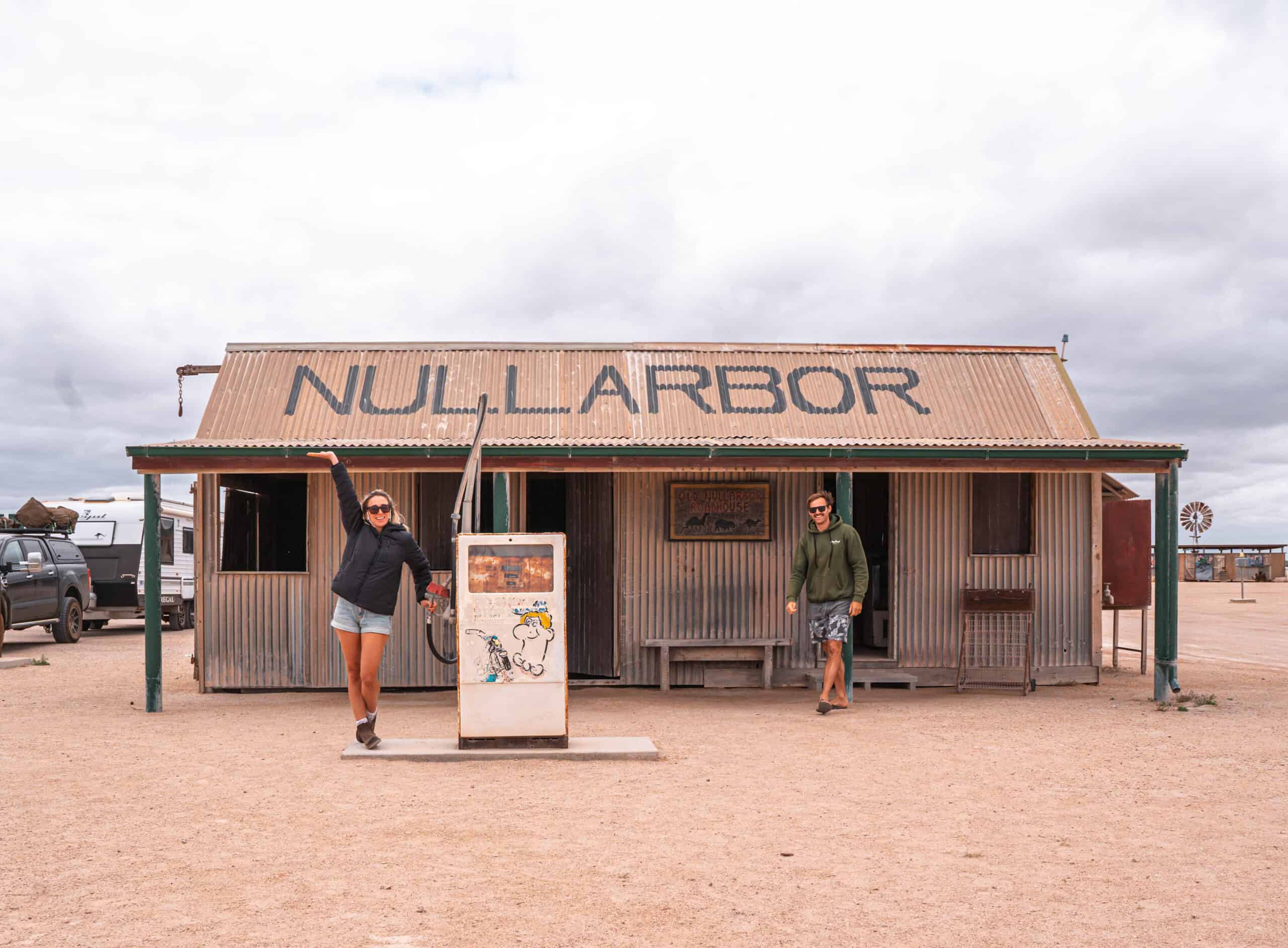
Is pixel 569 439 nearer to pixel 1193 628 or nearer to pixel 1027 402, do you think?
pixel 1027 402

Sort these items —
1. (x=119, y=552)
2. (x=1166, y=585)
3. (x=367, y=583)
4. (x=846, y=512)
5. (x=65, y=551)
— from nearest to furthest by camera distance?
(x=367, y=583), (x=846, y=512), (x=1166, y=585), (x=65, y=551), (x=119, y=552)

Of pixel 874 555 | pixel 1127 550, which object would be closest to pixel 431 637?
pixel 874 555

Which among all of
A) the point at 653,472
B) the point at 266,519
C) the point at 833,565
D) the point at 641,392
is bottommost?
the point at 833,565

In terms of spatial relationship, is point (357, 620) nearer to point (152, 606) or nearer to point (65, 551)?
point (152, 606)

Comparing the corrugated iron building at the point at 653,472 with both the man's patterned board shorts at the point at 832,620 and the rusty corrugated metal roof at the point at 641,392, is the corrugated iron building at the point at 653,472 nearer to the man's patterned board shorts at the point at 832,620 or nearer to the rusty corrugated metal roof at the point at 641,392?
the rusty corrugated metal roof at the point at 641,392

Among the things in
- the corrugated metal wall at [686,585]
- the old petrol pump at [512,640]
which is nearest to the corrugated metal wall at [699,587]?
the corrugated metal wall at [686,585]

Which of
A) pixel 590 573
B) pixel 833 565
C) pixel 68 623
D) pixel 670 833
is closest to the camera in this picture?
pixel 670 833

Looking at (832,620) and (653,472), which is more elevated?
(653,472)

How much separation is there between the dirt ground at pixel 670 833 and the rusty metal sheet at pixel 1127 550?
3068 mm

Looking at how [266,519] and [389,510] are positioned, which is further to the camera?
[266,519]

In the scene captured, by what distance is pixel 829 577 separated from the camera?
979 cm

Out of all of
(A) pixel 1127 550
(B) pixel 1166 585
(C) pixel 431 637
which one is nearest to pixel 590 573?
(C) pixel 431 637

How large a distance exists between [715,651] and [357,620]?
4920 millimetres

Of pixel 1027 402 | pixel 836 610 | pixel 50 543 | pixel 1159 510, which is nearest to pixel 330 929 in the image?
pixel 836 610
